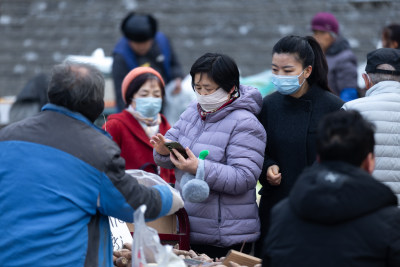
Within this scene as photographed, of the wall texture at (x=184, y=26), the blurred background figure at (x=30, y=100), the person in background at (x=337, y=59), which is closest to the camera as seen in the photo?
the person in background at (x=337, y=59)

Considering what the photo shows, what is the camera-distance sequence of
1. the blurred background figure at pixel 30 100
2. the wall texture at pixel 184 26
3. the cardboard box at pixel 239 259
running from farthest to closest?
the wall texture at pixel 184 26 < the blurred background figure at pixel 30 100 < the cardboard box at pixel 239 259

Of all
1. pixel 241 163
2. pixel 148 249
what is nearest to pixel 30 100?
pixel 241 163

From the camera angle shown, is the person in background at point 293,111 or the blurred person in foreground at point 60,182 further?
the person in background at point 293,111

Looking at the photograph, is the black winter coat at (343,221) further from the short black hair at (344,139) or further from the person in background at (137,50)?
the person in background at (137,50)

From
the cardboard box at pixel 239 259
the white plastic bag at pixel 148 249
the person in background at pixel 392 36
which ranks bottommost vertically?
the cardboard box at pixel 239 259

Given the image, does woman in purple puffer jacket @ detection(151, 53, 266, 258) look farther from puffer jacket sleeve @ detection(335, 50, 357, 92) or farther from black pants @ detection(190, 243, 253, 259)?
puffer jacket sleeve @ detection(335, 50, 357, 92)

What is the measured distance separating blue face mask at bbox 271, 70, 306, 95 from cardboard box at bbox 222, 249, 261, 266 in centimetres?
113

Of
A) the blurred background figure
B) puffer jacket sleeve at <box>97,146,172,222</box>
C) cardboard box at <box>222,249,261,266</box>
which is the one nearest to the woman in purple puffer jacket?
cardboard box at <box>222,249,261,266</box>

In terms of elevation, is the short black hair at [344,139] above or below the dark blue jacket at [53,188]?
above

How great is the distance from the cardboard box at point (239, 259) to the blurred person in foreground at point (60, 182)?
718mm

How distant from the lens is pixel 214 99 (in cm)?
422

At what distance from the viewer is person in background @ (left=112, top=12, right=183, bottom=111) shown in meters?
7.30

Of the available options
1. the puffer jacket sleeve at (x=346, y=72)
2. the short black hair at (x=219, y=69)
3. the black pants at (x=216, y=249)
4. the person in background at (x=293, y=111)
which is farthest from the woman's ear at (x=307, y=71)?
the puffer jacket sleeve at (x=346, y=72)

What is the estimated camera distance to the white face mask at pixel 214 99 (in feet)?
13.8
